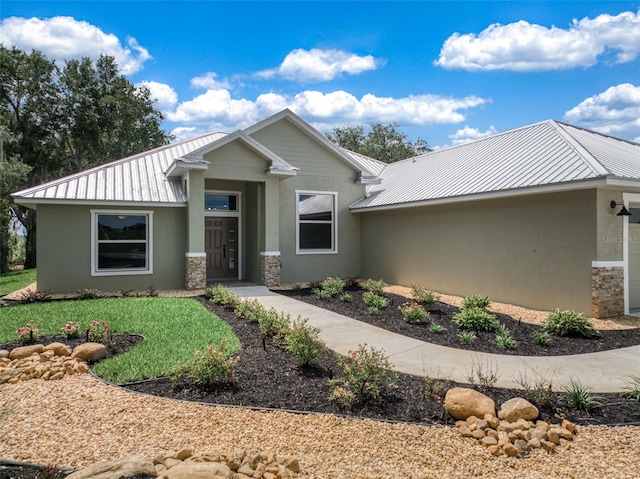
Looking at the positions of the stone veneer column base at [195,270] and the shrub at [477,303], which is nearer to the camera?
the shrub at [477,303]

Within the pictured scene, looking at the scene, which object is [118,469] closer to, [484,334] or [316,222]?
[484,334]

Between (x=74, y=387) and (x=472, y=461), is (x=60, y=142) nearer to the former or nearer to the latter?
(x=74, y=387)

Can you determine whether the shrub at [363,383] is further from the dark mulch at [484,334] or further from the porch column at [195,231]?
the porch column at [195,231]

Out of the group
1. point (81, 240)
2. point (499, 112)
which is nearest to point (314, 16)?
point (499, 112)

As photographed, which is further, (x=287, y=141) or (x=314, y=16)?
(x=287, y=141)

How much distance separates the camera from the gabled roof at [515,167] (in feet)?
30.9

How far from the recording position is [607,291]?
9.09m

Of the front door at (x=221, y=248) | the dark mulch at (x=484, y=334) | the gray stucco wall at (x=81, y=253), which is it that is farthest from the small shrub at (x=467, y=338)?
the front door at (x=221, y=248)

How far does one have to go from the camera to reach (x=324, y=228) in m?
15.8

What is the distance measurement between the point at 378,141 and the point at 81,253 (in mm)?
31992

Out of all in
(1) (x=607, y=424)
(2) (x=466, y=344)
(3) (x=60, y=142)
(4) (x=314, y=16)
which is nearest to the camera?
(1) (x=607, y=424)

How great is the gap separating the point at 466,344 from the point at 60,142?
27149 mm

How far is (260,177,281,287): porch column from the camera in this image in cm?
1369

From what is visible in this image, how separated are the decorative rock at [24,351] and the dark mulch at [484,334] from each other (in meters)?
6.02
